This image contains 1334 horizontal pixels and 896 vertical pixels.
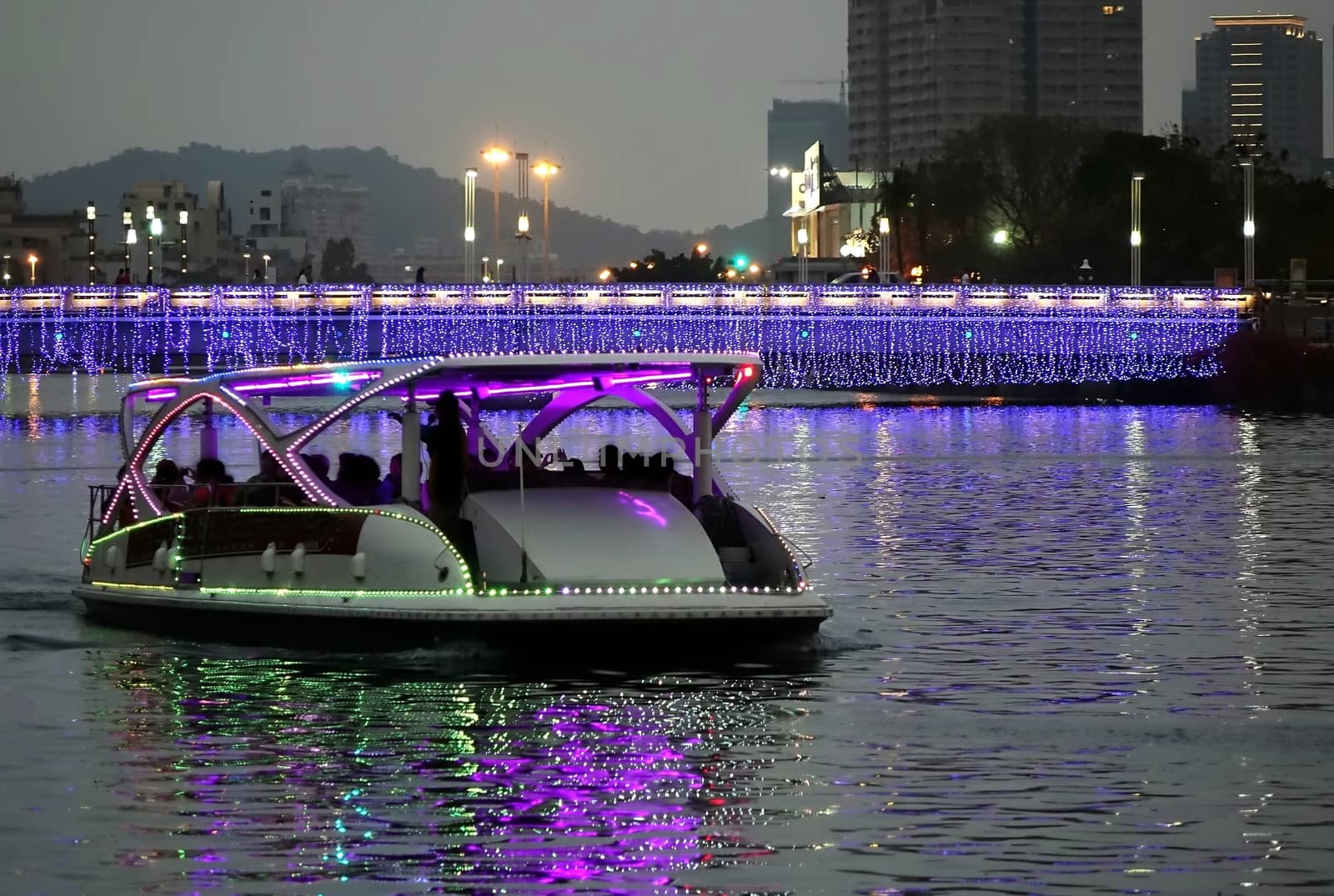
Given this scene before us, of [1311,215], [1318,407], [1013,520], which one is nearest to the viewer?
[1013,520]

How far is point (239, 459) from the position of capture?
7044 cm

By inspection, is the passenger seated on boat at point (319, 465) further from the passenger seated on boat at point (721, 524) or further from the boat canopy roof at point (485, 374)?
the passenger seated on boat at point (721, 524)

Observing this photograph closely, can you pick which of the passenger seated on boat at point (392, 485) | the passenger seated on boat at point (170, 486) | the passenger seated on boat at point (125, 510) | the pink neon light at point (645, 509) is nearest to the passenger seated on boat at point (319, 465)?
the passenger seated on boat at point (392, 485)

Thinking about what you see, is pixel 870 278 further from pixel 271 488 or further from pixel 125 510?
pixel 271 488

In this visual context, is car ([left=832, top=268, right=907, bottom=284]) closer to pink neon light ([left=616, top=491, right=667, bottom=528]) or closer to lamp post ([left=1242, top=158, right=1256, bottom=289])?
lamp post ([left=1242, top=158, right=1256, bottom=289])

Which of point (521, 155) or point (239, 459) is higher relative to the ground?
point (521, 155)

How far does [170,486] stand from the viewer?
1068 inches

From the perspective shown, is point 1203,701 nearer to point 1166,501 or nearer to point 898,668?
point 898,668

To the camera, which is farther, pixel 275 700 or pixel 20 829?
pixel 275 700

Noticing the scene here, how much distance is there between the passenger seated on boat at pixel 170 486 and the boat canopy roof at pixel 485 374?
3.77 feet

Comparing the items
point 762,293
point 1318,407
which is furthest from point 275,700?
point 762,293

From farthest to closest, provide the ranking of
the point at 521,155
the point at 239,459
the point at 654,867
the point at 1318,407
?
the point at 521,155 < the point at 1318,407 < the point at 239,459 < the point at 654,867

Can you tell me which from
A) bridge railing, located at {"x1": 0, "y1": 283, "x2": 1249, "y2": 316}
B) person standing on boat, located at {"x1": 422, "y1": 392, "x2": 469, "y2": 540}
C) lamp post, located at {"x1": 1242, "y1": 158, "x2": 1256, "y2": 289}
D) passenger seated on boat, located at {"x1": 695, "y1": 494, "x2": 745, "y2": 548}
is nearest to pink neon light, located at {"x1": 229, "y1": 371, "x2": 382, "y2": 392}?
person standing on boat, located at {"x1": 422, "y1": 392, "x2": 469, "y2": 540}

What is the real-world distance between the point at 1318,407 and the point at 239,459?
192ft
